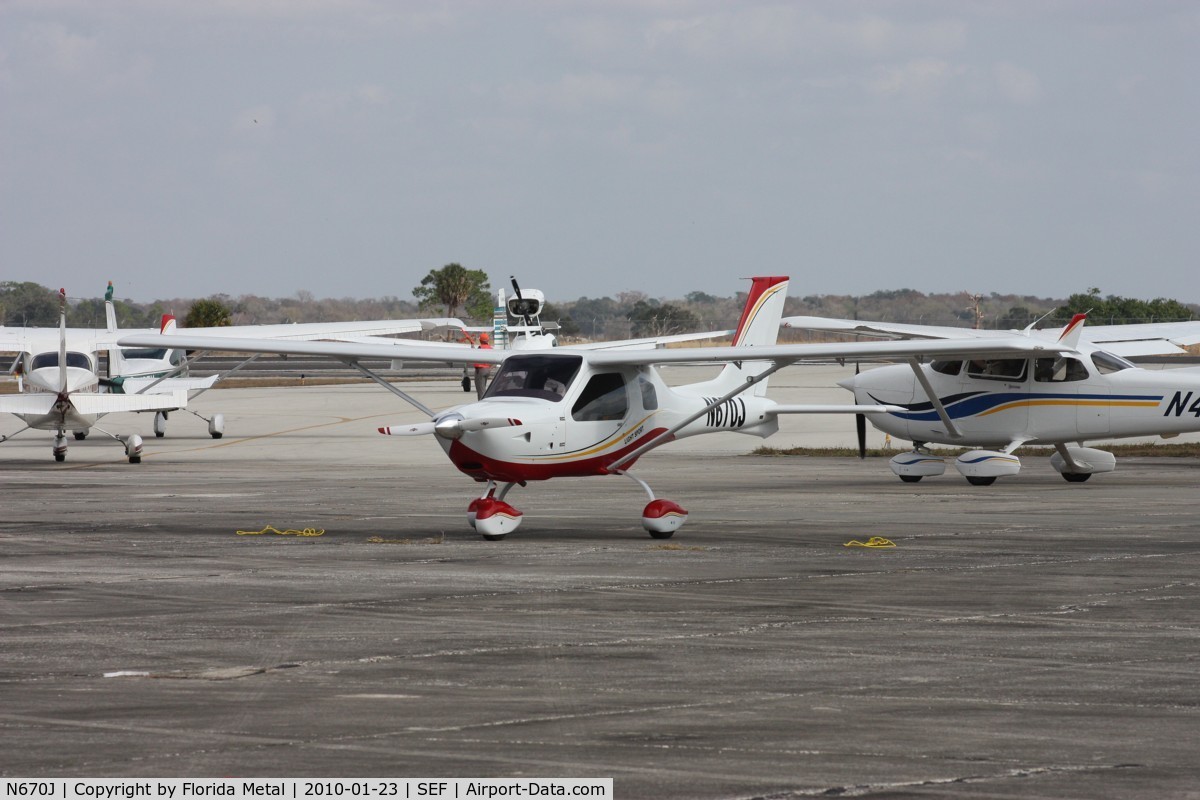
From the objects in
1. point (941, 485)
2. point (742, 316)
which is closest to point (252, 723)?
point (742, 316)

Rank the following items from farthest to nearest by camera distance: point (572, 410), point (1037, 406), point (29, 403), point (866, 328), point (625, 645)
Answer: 1. point (29, 403)
2. point (866, 328)
3. point (1037, 406)
4. point (572, 410)
5. point (625, 645)

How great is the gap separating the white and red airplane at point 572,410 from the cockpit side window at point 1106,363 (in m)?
5.01

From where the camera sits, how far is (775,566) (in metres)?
12.8

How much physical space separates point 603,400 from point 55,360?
54.0 feet

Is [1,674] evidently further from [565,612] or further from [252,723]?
[565,612]

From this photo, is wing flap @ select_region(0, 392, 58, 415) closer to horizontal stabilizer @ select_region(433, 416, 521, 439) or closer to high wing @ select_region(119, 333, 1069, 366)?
high wing @ select_region(119, 333, 1069, 366)

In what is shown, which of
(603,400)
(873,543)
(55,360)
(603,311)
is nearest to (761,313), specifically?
(603,400)

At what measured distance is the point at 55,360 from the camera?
28312 mm

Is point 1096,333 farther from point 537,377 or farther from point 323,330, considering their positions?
point 537,377

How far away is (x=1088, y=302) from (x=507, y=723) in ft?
334

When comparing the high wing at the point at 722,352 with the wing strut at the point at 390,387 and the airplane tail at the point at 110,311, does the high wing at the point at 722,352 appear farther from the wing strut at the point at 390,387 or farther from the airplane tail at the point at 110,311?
the airplane tail at the point at 110,311

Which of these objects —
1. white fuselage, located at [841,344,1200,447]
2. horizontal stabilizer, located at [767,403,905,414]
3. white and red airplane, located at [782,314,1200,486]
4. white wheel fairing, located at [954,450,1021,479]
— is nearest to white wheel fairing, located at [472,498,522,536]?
horizontal stabilizer, located at [767,403,905,414]

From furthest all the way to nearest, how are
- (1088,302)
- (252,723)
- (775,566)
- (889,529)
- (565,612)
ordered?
(1088,302) → (889,529) → (775,566) → (565,612) → (252,723)

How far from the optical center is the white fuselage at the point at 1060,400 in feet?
69.3
